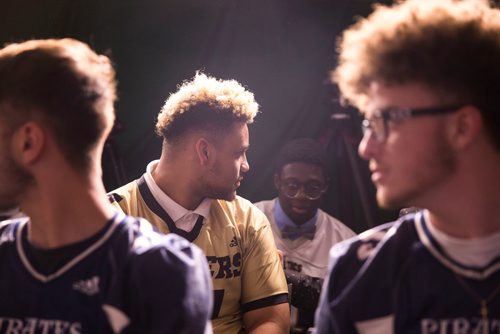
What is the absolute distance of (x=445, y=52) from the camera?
4.58 feet

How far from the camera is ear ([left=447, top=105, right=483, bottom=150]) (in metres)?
1.38

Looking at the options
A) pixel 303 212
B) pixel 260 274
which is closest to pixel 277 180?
pixel 303 212

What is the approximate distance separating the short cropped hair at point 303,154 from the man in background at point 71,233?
2462mm

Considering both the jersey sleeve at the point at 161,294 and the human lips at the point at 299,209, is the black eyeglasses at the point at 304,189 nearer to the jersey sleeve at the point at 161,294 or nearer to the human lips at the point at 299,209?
the human lips at the point at 299,209

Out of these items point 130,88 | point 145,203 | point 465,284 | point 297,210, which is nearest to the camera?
point 465,284

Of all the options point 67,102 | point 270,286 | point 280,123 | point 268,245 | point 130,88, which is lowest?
point 270,286

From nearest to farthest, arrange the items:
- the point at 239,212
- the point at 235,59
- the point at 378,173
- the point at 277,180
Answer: the point at 378,173 < the point at 239,212 < the point at 277,180 < the point at 235,59

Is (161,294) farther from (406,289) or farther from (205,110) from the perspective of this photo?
(205,110)

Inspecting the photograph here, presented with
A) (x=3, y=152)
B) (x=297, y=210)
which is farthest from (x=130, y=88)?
(x=3, y=152)

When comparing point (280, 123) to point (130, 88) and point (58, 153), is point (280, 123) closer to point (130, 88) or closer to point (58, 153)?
point (130, 88)

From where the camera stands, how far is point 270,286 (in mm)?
2465

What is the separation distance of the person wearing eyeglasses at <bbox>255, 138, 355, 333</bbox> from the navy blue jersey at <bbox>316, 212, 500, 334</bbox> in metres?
2.20

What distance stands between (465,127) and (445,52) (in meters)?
0.17

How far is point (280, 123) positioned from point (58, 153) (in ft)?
9.57
